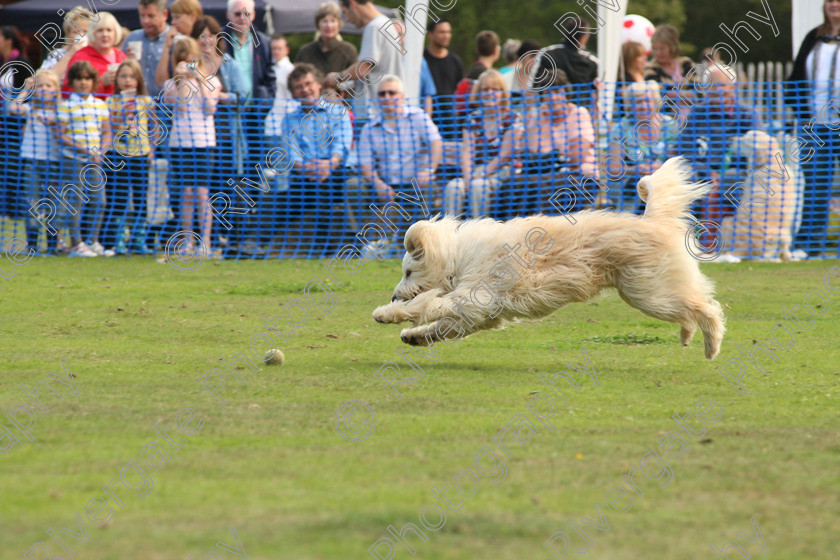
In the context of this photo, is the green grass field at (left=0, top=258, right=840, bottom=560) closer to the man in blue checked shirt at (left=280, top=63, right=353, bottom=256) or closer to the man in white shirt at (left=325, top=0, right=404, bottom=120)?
the man in blue checked shirt at (left=280, top=63, right=353, bottom=256)

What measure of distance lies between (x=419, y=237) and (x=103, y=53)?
812 centimetres

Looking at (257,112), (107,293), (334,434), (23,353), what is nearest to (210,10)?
(257,112)

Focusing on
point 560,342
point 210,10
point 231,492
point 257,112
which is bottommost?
point 560,342

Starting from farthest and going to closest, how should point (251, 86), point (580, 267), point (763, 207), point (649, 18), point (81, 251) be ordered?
point (649, 18) → point (251, 86) → point (81, 251) → point (763, 207) → point (580, 267)

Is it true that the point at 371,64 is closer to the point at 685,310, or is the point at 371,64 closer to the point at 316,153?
the point at 316,153

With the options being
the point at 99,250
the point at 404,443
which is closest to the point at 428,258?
the point at 404,443

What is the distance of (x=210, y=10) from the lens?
771 inches

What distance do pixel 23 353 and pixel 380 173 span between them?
22.1ft

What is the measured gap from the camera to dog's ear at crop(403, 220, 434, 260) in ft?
22.5

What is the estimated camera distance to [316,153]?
12.9m

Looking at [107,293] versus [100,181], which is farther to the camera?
[100,181]

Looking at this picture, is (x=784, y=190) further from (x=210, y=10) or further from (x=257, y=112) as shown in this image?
(x=210, y=10)

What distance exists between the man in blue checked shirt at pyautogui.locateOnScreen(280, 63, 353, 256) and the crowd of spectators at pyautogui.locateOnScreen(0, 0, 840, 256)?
19 millimetres

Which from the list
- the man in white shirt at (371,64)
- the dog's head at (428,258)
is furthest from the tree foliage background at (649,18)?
the dog's head at (428,258)
